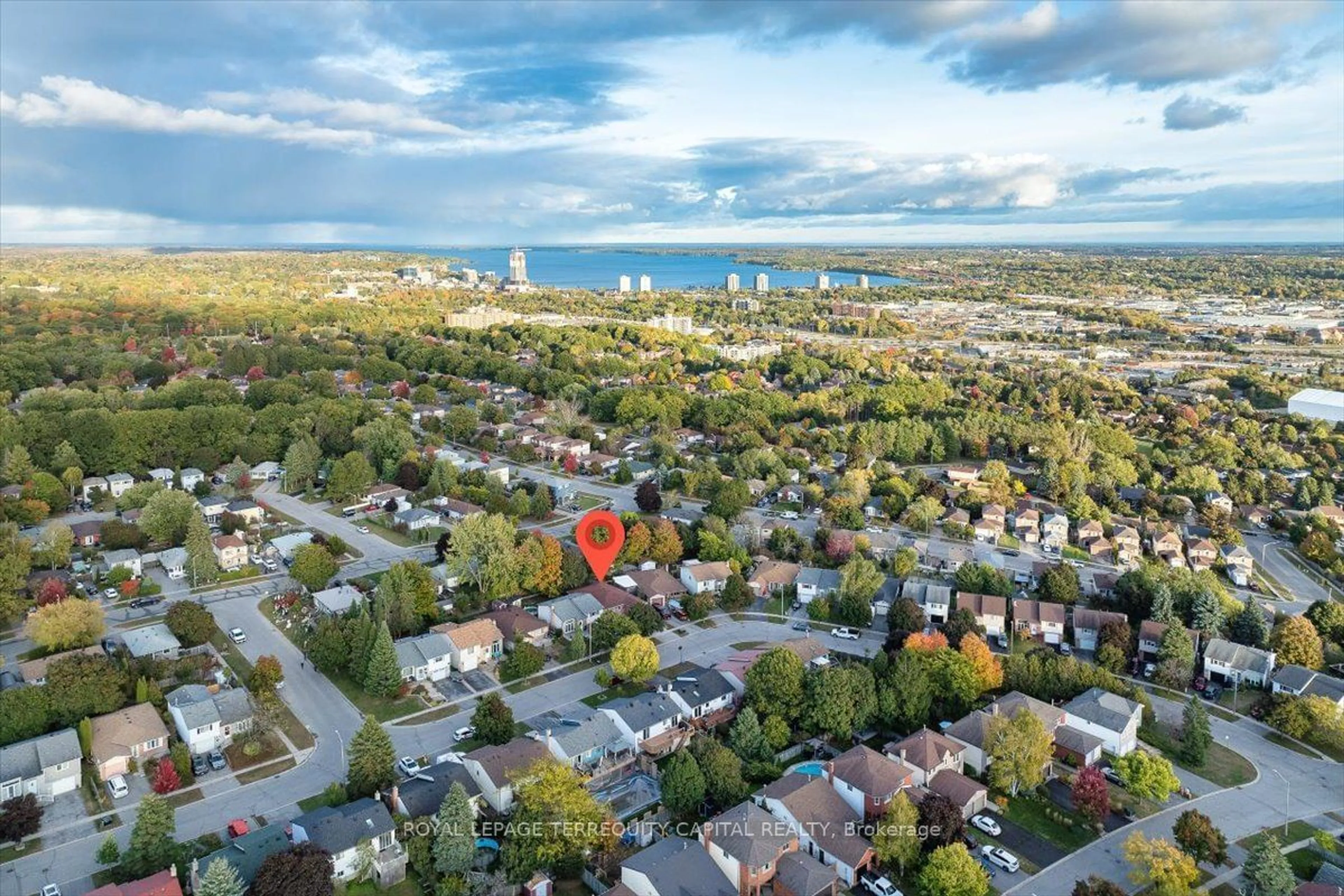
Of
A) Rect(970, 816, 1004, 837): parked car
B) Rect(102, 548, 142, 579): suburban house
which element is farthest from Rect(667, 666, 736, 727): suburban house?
Rect(102, 548, 142, 579): suburban house

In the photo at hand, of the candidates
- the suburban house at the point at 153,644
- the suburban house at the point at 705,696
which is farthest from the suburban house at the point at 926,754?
the suburban house at the point at 153,644

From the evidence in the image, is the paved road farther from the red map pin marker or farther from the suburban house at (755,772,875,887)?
the red map pin marker

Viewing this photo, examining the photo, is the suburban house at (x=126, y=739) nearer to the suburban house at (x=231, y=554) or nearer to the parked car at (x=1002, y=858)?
the suburban house at (x=231, y=554)

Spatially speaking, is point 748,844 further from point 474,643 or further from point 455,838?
point 474,643

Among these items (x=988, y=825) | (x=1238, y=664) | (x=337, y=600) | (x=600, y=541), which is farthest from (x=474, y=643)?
(x=1238, y=664)

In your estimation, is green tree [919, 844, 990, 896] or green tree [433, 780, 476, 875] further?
green tree [433, 780, 476, 875]
